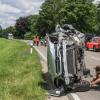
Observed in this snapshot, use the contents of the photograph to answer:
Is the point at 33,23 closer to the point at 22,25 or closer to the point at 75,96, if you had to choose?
the point at 22,25

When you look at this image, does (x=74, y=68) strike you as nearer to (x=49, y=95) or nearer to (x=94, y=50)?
(x=49, y=95)

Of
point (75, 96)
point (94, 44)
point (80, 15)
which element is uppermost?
point (80, 15)

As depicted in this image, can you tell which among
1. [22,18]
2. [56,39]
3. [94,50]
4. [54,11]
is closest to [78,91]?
[56,39]

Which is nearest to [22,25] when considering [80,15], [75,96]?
[80,15]

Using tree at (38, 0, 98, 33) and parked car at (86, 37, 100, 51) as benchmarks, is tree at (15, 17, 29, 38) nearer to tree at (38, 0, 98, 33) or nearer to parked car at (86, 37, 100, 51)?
tree at (38, 0, 98, 33)

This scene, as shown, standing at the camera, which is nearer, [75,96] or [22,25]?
[75,96]

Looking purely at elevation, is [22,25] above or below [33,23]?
above

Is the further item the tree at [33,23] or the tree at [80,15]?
the tree at [33,23]

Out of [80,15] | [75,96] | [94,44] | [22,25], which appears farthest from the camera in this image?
[22,25]

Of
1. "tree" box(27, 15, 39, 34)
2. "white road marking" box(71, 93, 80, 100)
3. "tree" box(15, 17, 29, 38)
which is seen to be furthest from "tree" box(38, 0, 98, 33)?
"white road marking" box(71, 93, 80, 100)

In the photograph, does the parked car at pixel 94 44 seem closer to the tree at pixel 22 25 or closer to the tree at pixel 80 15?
the tree at pixel 80 15

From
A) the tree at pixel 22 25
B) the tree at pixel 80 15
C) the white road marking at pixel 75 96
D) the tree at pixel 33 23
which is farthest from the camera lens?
the tree at pixel 22 25

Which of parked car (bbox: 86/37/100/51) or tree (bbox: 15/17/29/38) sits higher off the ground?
tree (bbox: 15/17/29/38)

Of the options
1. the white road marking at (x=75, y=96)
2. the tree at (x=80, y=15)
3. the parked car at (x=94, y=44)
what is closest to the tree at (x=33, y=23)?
the tree at (x=80, y=15)
